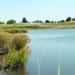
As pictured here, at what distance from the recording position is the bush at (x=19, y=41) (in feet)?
50.2

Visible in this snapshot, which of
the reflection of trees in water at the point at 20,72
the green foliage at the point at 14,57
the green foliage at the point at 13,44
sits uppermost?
the green foliage at the point at 13,44

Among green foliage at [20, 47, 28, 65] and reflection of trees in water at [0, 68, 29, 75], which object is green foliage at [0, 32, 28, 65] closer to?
green foliage at [20, 47, 28, 65]

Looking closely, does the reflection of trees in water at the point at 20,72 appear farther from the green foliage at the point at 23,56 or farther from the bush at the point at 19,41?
the bush at the point at 19,41

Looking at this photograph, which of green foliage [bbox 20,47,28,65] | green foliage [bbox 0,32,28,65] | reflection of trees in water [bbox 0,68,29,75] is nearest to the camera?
reflection of trees in water [bbox 0,68,29,75]

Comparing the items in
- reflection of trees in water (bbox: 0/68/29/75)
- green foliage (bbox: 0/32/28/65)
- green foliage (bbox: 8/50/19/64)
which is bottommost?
reflection of trees in water (bbox: 0/68/29/75)

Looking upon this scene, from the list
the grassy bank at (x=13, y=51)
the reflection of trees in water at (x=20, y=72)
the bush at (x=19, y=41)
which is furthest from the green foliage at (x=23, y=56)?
the bush at (x=19, y=41)

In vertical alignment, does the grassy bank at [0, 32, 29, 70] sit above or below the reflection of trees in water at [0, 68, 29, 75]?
above

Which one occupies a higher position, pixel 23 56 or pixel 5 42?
pixel 5 42

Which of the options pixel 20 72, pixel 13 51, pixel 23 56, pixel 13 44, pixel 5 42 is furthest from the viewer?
pixel 5 42

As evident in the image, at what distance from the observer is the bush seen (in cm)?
1529

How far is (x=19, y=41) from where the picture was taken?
50.4ft

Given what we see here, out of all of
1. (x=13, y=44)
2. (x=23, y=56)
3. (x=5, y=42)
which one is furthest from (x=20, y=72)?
(x=5, y=42)

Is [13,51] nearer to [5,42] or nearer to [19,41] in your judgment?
[19,41]

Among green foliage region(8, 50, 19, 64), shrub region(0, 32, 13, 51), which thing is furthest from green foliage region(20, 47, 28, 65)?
shrub region(0, 32, 13, 51)
